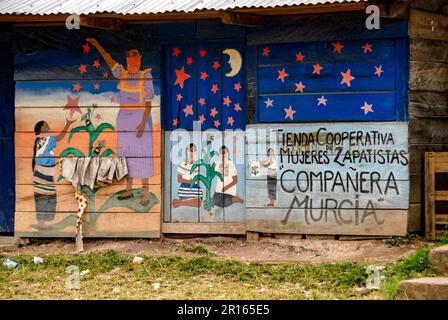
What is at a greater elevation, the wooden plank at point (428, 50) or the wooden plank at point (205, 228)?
the wooden plank at point (428, 50)

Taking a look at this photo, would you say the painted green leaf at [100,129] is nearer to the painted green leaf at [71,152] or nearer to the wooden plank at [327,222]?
the painted green leaf at [71,152]

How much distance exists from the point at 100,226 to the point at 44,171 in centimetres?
107

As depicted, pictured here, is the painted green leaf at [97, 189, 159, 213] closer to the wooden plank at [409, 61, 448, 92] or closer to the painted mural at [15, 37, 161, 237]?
the painted mural at [15, 37, 161, 237]

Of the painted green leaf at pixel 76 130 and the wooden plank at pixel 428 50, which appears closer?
the wooden plank at pixel 428 50

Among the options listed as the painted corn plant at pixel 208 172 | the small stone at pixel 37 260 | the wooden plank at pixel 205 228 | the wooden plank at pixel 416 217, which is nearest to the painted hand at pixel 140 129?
the painted corn plant at pixel 208 172

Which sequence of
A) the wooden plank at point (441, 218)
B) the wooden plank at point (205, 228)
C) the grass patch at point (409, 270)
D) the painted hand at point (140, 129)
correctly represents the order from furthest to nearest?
the painted hand at point (140, 129) → the wooden plank at point (205, 228) → the wooden plank at point (441, 218) → the grass patch at point (409, 270)

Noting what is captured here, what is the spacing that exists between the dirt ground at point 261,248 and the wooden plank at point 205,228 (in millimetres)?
97

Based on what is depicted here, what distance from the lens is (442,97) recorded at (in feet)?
31.4

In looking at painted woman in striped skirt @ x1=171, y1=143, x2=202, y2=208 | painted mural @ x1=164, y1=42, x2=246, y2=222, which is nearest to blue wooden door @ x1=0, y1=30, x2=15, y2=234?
painted mural @ x1=164, y1=42, x2=246, y2=222

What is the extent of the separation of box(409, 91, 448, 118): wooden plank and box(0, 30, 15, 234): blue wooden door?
18.1 feet

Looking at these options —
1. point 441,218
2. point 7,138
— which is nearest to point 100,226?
point 7,138

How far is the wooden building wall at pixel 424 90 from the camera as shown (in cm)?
927

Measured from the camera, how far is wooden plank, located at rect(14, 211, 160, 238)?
995 cm

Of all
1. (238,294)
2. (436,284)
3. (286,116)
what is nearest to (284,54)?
(286,116)
